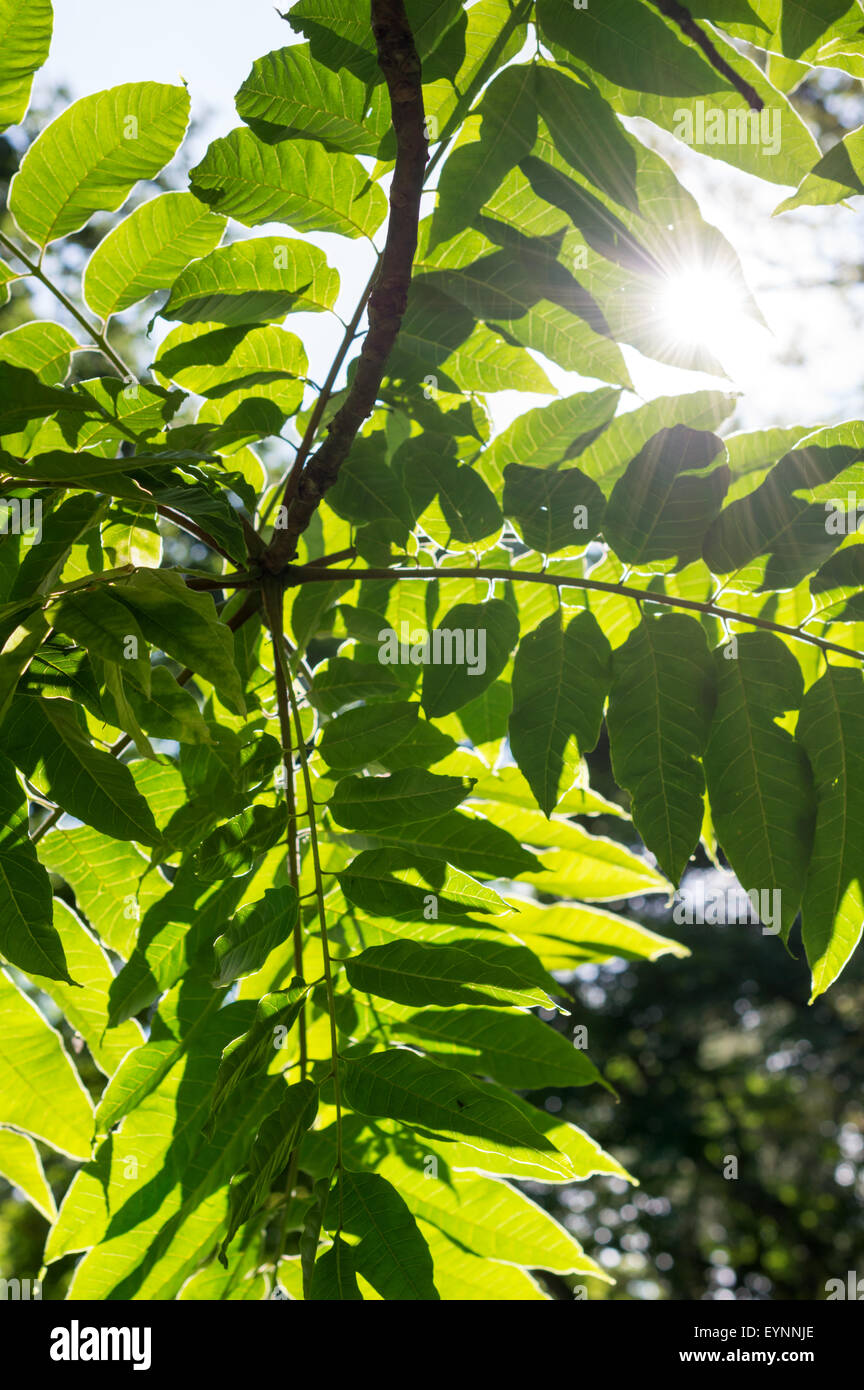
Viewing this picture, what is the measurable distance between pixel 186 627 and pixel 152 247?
2.43ft

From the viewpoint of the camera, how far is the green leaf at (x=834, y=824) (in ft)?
4.00

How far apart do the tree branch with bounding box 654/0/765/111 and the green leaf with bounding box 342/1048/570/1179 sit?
3.77 feet

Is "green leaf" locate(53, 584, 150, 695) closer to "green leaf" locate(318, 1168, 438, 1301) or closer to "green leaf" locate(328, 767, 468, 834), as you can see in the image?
"green leaf" locate(328, 767, 468, 834)

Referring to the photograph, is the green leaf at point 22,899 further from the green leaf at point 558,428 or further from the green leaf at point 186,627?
the green leaf at point 558,428

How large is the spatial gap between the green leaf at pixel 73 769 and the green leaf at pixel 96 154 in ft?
2.59

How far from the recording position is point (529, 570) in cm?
154

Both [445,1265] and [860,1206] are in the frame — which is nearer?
[445,1265]

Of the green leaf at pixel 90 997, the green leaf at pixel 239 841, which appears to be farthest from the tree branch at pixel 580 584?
the green leaf at pixel 90 997

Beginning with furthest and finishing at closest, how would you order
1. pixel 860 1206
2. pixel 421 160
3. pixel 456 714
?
1. pixel 860 1206
2. pixel 456 714
3. pixel 421 160

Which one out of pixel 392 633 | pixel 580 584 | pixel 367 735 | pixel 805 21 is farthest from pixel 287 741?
pixel 805 21

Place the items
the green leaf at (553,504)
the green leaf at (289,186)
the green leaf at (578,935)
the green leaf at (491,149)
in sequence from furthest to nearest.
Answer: the green leaf at (578,935) < the green leaf at (553,504) < the green leaf at (289,186) < the green leaf at (491,149)
